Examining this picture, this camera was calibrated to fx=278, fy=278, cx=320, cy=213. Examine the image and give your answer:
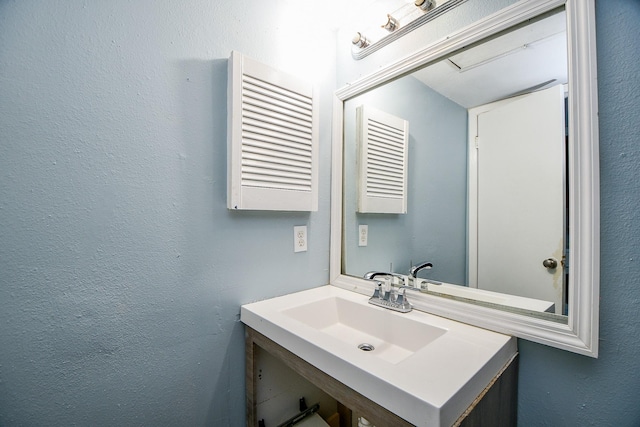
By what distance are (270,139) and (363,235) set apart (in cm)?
64

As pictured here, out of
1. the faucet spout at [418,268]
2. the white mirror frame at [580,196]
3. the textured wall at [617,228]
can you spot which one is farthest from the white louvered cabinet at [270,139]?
the textured wall at [617,228]

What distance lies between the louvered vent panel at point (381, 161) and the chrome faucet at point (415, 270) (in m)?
0.25

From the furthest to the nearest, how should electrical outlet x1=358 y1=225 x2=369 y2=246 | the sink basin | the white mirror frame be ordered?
electrical outlet x1=358 y1=225 x2=369 y2=246 → the sink basin → the white mirror frame

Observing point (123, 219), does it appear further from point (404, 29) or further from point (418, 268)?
point (404, 29)

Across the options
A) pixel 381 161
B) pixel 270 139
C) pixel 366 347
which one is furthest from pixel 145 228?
pixel 381 161

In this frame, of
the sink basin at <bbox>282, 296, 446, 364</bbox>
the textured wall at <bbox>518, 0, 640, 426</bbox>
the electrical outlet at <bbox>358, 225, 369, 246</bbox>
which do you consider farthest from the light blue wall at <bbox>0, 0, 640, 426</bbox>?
the electrical outlet at <bbox>358, 225, 369, 246</bbox>

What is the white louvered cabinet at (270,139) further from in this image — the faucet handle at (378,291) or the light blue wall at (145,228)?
the faucet handle at (378,291)

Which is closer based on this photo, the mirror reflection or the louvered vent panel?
the mirror reflection

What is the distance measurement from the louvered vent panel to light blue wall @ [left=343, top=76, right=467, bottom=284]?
1.3 inches

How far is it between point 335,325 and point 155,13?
1.33 metres

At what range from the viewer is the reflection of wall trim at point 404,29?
99cm

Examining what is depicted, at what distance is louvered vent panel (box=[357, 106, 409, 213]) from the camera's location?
1.26 m

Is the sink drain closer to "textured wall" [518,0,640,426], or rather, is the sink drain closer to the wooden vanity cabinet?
the wooden vanity cabinet

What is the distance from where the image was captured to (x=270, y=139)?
1.12m
